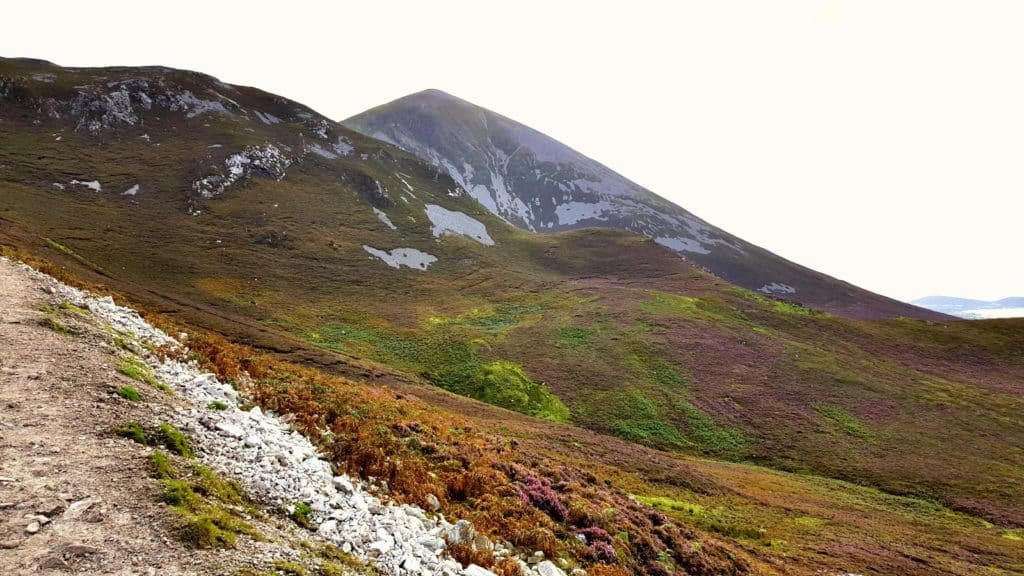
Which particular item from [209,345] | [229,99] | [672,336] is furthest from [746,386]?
[229,99]

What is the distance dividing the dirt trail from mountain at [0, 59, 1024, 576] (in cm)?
446

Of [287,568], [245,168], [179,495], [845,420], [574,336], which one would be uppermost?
[245,168]

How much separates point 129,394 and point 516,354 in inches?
1630

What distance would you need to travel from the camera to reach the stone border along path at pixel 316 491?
29.8 ft

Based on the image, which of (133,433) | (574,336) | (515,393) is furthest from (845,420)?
(133,433)

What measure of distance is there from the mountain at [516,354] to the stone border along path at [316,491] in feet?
3.91

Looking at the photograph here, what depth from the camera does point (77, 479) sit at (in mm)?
7840

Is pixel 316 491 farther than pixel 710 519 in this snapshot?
No

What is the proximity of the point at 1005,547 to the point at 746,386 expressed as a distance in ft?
74.6

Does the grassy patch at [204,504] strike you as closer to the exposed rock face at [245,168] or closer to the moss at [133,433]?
the moss at [133,433]

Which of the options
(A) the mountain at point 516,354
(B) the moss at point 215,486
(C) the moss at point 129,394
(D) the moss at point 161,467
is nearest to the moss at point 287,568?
(B) the moss at point 215,486

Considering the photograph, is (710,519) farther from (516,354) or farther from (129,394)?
(516,354)

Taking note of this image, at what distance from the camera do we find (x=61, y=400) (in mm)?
10320

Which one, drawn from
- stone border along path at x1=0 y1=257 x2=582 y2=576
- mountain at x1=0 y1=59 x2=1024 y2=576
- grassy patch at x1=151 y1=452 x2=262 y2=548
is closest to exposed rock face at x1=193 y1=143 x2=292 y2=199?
mountain at x1=0 y1=59 x2=1024 y2=576
